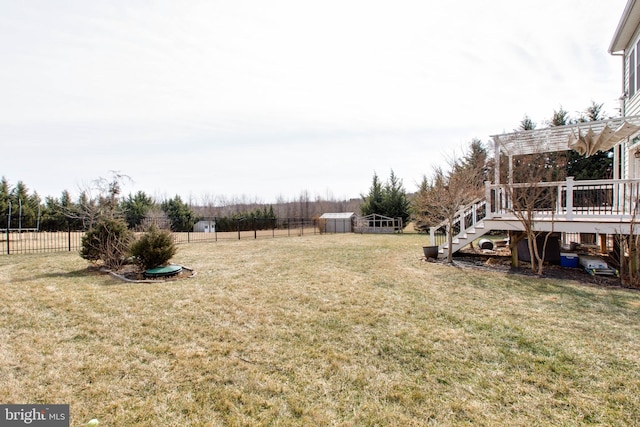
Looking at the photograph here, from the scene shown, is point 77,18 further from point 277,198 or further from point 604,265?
point 277,198

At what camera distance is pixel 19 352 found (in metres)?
3.20

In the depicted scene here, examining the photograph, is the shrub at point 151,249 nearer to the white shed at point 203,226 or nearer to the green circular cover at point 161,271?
the green circular cover at point 161,271

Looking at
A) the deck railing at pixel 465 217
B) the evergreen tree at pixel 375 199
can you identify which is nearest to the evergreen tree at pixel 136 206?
the evergreen tree at pixel 375 199

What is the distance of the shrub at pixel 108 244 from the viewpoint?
7.89 metres

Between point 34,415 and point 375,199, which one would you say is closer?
point 34,415

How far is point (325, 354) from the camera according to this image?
3.26 metres

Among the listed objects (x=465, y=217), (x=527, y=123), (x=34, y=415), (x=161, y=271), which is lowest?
(x=34, y=415)

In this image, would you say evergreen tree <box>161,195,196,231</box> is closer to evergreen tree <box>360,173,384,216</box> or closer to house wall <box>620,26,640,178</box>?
evergreen tree <box>360,173,384,216</box>

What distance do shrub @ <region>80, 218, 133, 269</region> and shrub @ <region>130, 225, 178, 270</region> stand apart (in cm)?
85

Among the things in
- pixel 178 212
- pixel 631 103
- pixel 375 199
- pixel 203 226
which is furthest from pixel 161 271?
pixel 203 226

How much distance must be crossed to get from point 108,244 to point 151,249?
5.33ft

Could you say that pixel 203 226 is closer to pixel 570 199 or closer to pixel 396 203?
pixel 396 203

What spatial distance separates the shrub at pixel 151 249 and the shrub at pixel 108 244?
85 centimetres

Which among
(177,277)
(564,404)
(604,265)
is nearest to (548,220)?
(604,265)
